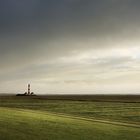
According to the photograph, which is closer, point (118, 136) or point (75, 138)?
point (75, 138)

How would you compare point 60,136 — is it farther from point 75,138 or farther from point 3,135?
point 3,135

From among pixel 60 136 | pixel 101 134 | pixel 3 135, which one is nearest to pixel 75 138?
pixel 60 136

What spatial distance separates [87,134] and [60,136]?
5.93 feet

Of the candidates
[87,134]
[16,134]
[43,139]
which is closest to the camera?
[43,139]

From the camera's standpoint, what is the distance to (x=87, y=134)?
17234 millimetres

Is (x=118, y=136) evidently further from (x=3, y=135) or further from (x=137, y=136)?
(x=3, y=135)

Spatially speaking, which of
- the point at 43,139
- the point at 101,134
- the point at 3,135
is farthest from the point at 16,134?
the point at 101,134

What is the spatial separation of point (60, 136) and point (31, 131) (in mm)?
2144

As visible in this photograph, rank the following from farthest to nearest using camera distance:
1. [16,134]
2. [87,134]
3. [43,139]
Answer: [87,134] → [16,134] → [43,139]

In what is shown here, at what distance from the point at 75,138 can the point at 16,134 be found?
2.98m

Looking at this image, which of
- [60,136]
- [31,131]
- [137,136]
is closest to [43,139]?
[60,136]

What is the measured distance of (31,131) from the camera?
690 inches

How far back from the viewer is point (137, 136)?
57.2 ft

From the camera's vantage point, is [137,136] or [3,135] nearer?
[3,135]
